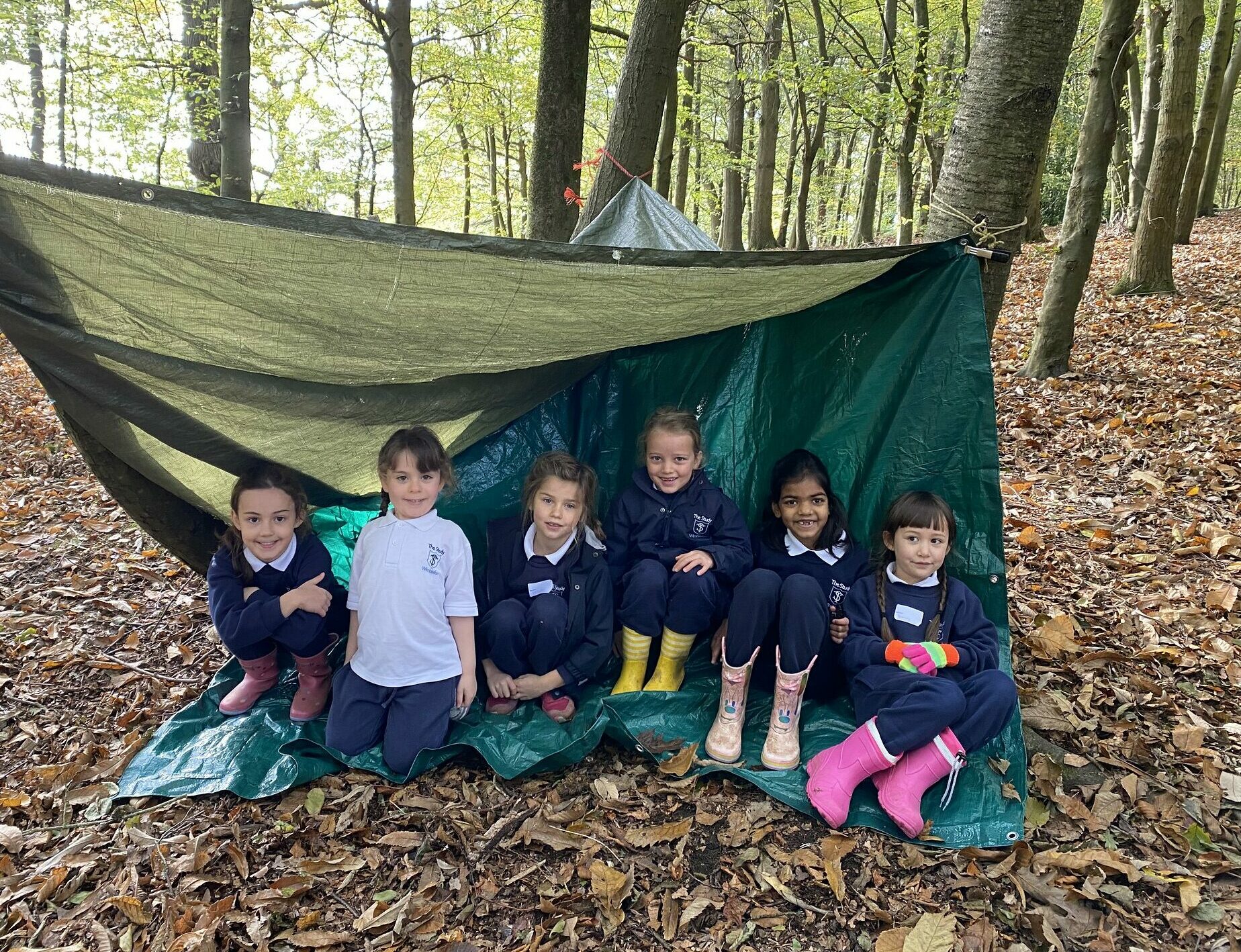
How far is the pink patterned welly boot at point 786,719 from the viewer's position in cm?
234

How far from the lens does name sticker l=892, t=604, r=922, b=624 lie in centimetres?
238

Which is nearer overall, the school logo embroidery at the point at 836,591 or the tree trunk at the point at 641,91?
the school logo embroidery at the point at 836,591

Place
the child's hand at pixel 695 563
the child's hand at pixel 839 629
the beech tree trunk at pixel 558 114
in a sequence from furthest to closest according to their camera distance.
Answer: the beech tree trunk at pixel 558 114 < the child's hand at pixel 695 563 < the child's hand at pixel 839 629

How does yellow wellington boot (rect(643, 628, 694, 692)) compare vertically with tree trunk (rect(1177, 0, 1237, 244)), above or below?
below

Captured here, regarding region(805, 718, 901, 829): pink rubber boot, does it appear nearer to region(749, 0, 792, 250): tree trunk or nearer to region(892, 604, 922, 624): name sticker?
region(892, 604, 922, 624): name sticker

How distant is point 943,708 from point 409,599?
1.54 metres

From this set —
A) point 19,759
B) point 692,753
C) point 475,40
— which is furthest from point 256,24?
point 692,753

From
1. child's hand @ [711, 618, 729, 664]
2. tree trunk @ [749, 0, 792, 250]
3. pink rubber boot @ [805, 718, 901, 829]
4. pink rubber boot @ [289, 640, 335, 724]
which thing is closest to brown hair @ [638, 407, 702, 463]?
child's hand @ [711, 618, 729, 664]

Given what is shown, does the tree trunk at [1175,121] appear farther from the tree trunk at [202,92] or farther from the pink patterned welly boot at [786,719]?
the tree trunk at [202,92]

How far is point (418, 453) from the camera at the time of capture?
242 centimetres

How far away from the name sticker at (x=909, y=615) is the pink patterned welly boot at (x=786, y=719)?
0.29 metres

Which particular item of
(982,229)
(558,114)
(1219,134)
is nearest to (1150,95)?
(1219,134)

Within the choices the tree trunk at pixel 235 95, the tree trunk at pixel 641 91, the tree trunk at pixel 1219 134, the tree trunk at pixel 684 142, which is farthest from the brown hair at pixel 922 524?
the tree trunk at pixel 1219 134

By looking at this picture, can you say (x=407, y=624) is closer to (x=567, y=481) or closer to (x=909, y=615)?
(x=567, y=481)
